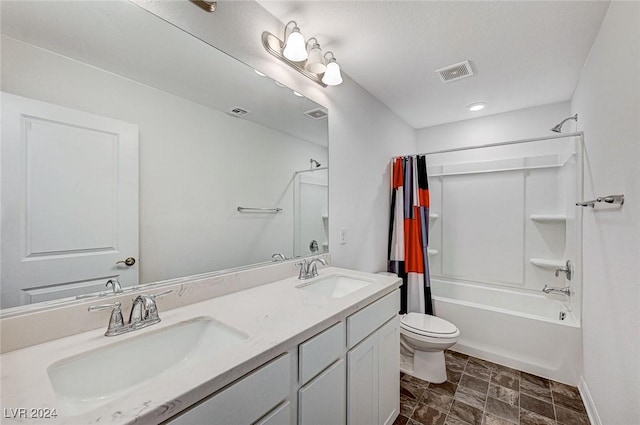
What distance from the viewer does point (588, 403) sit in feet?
5.46

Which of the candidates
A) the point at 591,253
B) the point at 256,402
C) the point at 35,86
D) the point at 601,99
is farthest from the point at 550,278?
the point at 35,86

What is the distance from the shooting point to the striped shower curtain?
251 cm

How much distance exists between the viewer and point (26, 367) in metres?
0.67

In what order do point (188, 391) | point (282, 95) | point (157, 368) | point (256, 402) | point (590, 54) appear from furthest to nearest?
1. point (590, 54)
2. point (282, 95)
3. point (157, 368)
4. point (256, 402)
5. point (188, 391)

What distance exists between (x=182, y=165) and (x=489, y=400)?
7.96 ft

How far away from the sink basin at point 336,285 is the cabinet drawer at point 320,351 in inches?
18.4

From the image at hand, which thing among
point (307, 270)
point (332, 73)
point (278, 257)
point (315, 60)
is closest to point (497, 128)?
point (332, 73)

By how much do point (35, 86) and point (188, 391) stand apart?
987 mm

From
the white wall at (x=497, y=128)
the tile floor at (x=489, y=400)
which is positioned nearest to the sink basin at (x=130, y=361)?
the tile floor at (x=489, y=400)

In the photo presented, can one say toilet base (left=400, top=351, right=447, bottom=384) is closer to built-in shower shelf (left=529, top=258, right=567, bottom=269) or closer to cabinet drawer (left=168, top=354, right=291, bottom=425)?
built-in shower shelf (left=529, top=258, right=567, bottom=269)

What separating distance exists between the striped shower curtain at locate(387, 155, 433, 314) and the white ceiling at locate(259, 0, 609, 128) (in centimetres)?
75

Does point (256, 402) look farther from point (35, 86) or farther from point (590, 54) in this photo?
point (590, 54)

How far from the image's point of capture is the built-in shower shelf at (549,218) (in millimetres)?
2486

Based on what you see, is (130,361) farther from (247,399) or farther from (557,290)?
(557,290)
